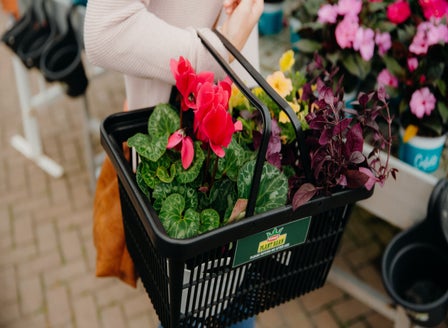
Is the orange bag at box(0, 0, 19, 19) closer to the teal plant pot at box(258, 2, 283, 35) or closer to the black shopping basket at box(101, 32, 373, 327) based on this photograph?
the teal plant pot at box(258, 2, 283, 35)

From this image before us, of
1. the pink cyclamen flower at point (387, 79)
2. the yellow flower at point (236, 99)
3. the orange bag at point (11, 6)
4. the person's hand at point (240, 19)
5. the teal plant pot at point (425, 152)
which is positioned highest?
the person's hand at point (240, 19)

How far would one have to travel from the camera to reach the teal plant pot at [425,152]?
5.82 feet

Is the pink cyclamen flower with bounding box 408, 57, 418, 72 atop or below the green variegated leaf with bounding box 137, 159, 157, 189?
atop

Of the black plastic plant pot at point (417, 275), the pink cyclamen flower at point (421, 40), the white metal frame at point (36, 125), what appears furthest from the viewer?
the white metal frame at point (36, 125)

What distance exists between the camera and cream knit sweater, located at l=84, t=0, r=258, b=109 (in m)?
1.03

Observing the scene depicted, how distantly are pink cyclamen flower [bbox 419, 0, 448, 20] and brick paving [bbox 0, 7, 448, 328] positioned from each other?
2.40ft

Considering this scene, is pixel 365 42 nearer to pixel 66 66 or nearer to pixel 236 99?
pixel 236 99

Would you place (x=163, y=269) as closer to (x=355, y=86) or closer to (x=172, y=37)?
(x=172, y=37)

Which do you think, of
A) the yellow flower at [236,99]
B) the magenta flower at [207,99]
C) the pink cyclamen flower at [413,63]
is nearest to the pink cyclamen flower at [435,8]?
the pink cyclamen flower at [413,63]

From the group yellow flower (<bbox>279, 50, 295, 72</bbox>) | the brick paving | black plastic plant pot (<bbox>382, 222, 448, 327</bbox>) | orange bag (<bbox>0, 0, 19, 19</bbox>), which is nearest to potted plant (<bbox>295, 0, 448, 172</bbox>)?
black plastic plant pot (<bbox>382, 222, 448, 327</bbox>)

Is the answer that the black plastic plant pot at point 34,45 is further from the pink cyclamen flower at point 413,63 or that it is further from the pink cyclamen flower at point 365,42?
the pink cyclamen flower at point 413,63

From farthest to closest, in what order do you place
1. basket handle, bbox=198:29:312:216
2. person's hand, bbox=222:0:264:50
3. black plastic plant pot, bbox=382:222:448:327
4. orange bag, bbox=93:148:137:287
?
black plastic plant pot, bbox=382:222:448:327 < orange bag, bbox=93:148:137:287 < person's hand, bbox=222:0:264:50 < basket handle, bbox=198:29:312:216

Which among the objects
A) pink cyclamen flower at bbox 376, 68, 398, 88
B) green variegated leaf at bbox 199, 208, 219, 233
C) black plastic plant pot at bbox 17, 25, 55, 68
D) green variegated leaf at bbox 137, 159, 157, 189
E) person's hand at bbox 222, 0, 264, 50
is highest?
person's hand at bbox 222, 0, 264, 50

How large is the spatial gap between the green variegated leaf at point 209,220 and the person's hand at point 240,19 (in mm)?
408
